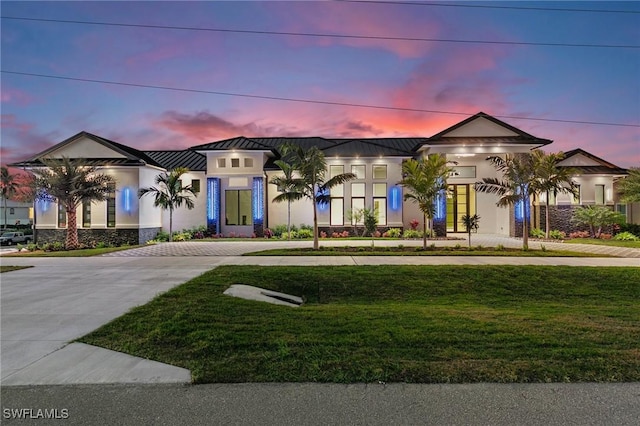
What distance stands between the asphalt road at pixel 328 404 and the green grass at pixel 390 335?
0.22 m

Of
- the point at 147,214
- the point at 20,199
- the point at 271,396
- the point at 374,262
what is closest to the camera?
the point at 271,396

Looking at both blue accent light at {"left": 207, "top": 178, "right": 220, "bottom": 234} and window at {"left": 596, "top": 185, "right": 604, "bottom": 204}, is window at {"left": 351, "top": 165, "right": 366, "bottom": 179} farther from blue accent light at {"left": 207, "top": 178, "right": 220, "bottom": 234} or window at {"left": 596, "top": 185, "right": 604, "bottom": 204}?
window at {"left": 596, "top": 185, "right": 604, "bottom": 204}

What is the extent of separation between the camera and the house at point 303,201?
2212 centimetres

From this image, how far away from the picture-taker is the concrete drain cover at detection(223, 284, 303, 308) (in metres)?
7.98

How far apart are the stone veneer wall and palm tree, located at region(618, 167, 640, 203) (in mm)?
30039

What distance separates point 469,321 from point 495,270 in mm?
5420

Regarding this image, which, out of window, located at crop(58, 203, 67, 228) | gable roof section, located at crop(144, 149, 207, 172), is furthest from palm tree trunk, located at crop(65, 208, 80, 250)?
gable roof section, located at crop(144, 149, 207, 172)

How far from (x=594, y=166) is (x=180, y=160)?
95.4 feet

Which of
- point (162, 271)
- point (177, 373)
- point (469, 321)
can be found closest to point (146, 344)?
point (177, 373)

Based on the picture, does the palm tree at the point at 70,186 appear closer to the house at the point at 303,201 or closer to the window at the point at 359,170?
the house at the point at 303,201

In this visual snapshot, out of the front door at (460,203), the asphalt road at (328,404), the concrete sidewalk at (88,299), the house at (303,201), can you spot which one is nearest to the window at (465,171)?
the house at (303,201)

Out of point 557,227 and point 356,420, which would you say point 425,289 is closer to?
point 356,420

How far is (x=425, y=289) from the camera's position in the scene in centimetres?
923

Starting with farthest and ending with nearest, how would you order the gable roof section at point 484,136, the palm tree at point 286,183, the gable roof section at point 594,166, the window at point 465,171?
1. the window at point 465,171
2. the gable roof section at point 594,166
3. the gable roof section at point 484,136
4. the palm tree at point 286,183
